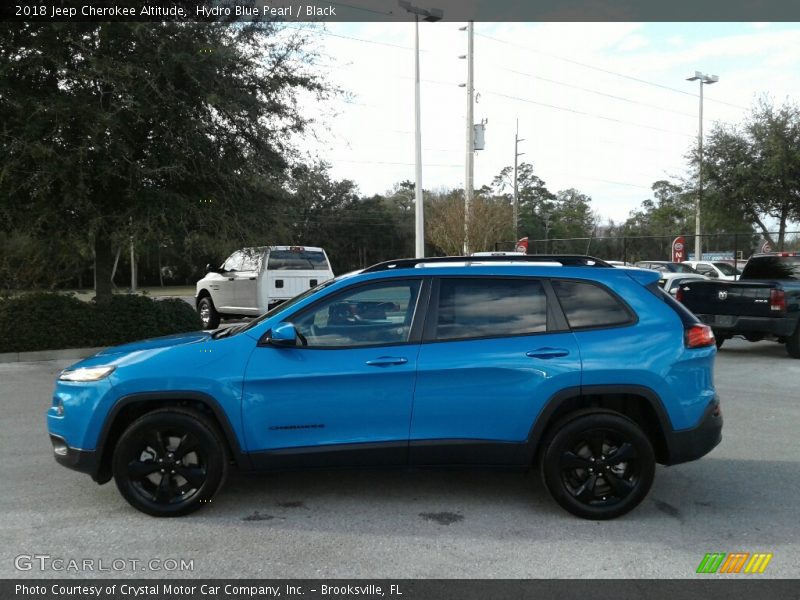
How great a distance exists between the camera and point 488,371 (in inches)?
174

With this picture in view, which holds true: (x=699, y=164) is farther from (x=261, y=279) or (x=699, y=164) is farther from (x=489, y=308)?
(x=489, y=308)

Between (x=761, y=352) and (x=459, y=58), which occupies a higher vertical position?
(x=459, y=58)

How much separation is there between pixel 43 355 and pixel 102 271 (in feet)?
6.50

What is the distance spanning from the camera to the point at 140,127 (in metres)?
11.1

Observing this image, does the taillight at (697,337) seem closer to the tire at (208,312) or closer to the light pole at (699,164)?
the tire at (208,312)

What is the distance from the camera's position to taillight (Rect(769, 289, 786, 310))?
11.3 meters

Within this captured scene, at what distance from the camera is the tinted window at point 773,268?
1238 cm

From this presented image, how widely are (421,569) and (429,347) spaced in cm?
138

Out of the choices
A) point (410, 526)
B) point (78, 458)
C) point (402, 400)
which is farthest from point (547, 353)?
point (78, 458)

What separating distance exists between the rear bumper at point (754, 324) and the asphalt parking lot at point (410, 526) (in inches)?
241

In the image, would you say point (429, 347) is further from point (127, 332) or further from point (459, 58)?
point (459, 58)

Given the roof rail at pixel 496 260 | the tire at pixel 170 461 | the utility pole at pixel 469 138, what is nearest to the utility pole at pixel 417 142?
the utility pole at pixel 469 138

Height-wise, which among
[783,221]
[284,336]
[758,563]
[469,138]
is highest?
Result: [469,138]

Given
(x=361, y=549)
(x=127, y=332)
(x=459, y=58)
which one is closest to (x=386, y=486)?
(x=361, y=549)
